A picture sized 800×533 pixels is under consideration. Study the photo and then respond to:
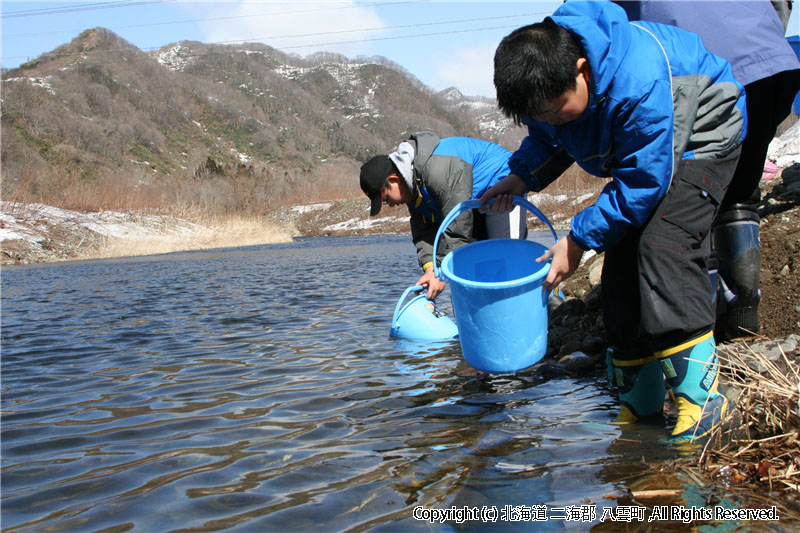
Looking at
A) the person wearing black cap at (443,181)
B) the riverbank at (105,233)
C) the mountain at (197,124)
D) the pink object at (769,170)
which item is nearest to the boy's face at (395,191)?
the person wearing black cap at (443,181)

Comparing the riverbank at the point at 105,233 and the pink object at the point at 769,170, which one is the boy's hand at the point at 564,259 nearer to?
the pink object at the point at 769,170

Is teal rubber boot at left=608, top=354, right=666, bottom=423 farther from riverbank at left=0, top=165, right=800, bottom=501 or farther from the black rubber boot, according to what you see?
the black rubber boot

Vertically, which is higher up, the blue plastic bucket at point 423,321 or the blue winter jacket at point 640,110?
the blue winter jacket at point 640,110

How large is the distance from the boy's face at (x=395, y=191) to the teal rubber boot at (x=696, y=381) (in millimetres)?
2410

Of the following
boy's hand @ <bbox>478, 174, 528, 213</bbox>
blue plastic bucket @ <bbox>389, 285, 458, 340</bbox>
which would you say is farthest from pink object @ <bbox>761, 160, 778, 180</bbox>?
boy's hand @ <bbox>478, 174, 528, 213</bbox>

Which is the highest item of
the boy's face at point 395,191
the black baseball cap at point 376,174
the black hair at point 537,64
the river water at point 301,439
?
the black hair at point 537,64

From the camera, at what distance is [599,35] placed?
6.93 feet

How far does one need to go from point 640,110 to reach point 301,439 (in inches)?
80.6

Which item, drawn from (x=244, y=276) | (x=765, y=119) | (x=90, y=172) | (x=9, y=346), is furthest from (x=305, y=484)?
(x=90, y=172)

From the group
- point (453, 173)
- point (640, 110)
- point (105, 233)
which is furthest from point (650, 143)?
point (105, 233)

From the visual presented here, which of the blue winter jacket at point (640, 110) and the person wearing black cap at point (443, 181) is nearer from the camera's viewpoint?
the blue winter jacket at point (640, 110)

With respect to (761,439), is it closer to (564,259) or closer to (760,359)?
(760,359)

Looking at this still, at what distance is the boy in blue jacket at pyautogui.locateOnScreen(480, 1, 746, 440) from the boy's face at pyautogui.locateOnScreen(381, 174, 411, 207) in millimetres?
2000

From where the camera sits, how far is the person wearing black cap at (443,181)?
164 inches
